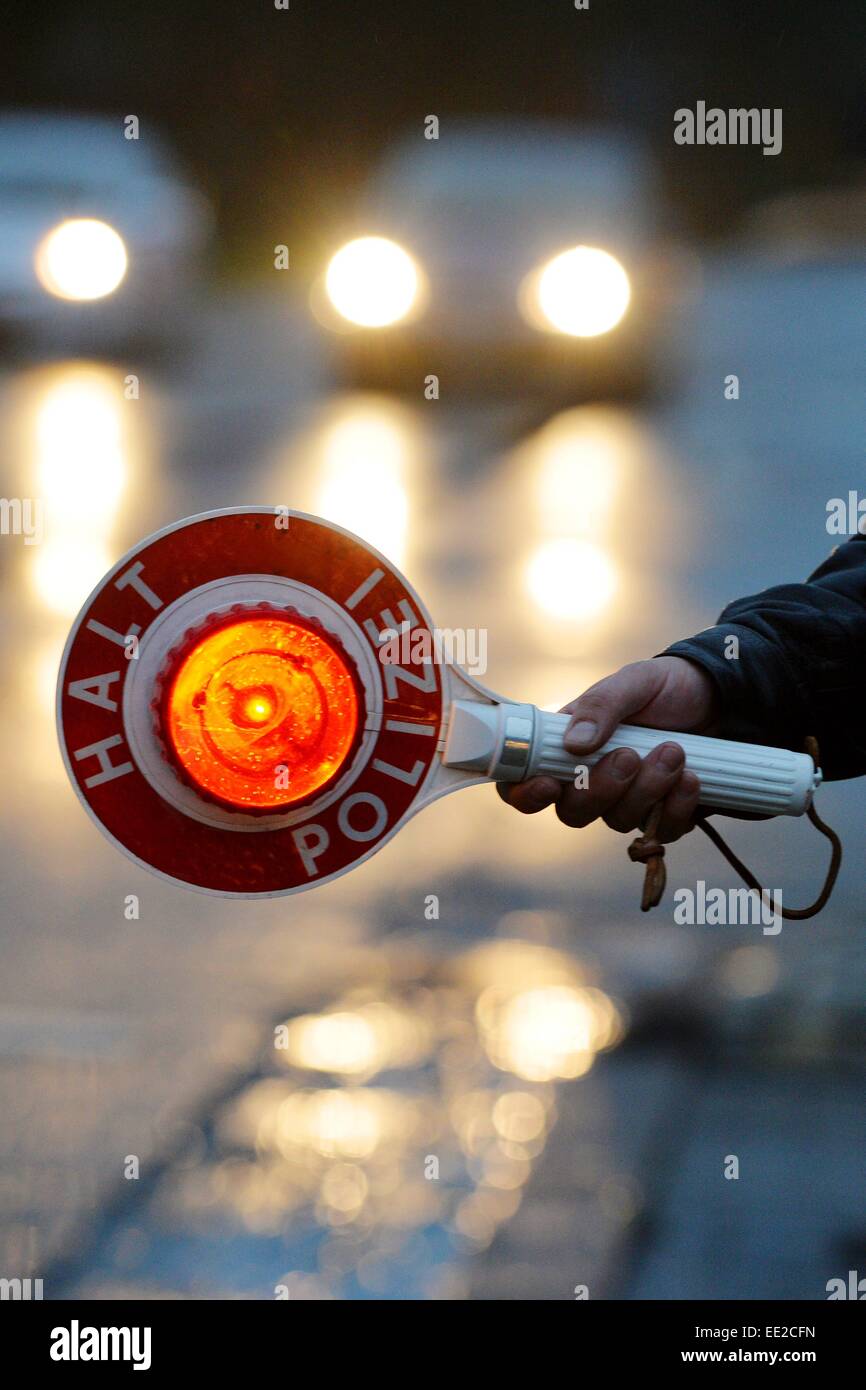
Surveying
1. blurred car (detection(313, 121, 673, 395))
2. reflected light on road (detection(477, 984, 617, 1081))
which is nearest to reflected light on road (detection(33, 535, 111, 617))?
blurred car (detection(313, 121, 673, 395))

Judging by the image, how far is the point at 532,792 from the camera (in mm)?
662

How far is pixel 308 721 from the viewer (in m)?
0.55

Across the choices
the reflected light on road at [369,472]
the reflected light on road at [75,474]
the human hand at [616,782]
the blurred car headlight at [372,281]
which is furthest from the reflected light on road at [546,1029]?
the human hand at [616,782]

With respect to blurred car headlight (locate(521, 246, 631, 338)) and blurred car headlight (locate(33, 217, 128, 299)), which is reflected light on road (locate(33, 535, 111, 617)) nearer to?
blurred car headlight (locate(33, 217, 128, 299))

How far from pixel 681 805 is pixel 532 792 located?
0.08 meters

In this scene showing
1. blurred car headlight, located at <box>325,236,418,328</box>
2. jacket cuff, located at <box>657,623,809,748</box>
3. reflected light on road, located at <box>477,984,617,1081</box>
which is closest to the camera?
jacket cuff, located at <box>657,623,809,748</box>

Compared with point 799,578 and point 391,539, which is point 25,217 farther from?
point 799,578

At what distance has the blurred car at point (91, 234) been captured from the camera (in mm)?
2186

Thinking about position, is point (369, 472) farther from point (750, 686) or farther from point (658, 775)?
point (658, 775)

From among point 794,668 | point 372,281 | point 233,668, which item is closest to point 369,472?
point 372,281

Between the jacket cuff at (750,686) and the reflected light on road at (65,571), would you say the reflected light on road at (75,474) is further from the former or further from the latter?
the jacket cuff at (750,686)

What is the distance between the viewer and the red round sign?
55 centimetres

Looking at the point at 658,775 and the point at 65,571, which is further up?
the point at 65,571

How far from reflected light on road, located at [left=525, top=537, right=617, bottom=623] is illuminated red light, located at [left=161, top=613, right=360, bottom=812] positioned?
2002 millimetres
